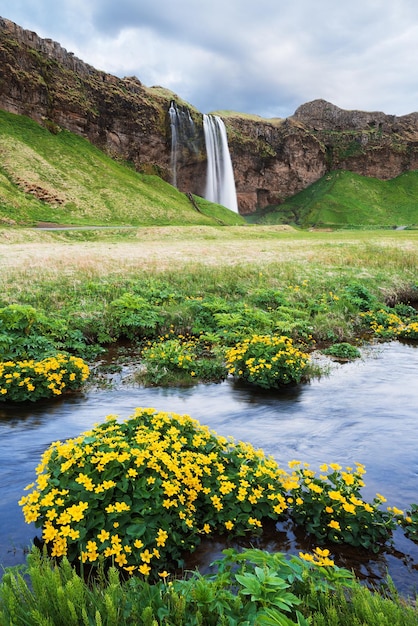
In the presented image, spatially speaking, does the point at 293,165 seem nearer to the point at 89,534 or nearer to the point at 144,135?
the point at 144,135

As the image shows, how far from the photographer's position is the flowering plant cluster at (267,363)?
949 cm

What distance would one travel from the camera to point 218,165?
13262cm

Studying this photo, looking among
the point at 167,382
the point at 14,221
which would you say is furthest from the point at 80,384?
the point at 14,221

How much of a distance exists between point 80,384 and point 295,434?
5.18 m

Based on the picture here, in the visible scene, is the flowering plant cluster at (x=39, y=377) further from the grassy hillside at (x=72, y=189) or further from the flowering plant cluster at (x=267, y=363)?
the grassy hillside at (x=72, y=189)

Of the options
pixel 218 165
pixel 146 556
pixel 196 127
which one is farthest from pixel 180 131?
pixel 146 556

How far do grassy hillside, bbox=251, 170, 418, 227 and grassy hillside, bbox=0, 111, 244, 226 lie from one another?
36.4 metres

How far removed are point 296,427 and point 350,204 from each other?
144069 mm

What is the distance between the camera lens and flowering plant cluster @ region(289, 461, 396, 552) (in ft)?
14.3

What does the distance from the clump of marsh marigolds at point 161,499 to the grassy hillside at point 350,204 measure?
125 m

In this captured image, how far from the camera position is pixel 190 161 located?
12838 cm

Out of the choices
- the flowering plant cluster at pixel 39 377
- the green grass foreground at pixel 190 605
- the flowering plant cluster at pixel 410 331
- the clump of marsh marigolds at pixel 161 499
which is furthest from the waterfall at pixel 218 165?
the green grass foreground at pixel 190 605

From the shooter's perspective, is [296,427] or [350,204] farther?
[350,204]

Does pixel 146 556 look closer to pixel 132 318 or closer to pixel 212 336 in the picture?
pixel 212 336
